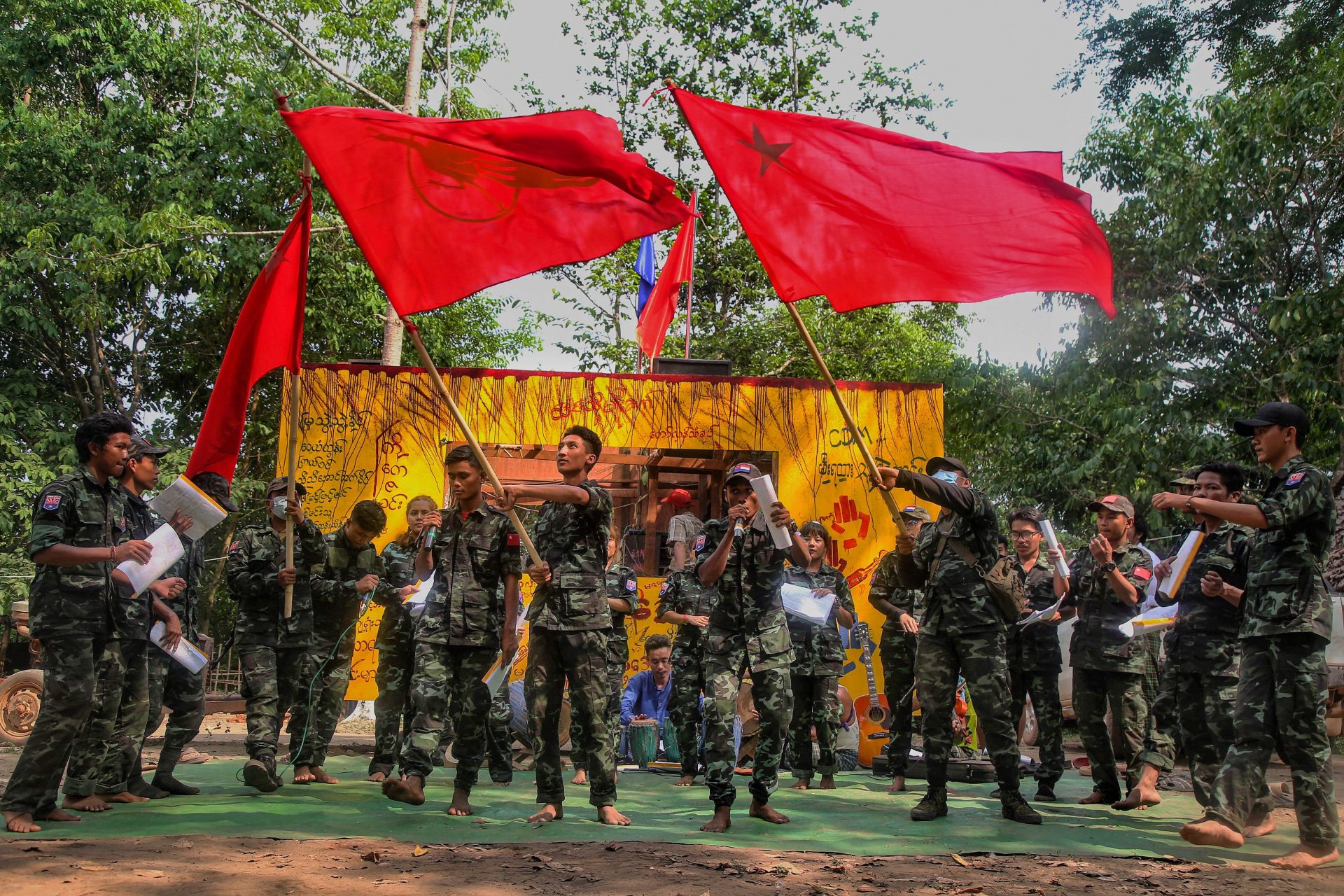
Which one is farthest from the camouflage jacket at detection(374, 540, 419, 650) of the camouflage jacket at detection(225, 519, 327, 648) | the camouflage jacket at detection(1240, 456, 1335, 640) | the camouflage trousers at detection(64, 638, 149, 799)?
the camouflage jacket at detection(1240, 456, 1335, 640)

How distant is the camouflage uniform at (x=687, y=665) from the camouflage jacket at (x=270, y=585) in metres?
2.86

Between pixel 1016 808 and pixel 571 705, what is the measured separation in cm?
280

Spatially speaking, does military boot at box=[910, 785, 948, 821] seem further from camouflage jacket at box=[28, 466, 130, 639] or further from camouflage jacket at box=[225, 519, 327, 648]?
camouflage jacket at box=[28, 466, 130, 639]

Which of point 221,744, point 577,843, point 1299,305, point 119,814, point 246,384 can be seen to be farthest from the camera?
point 1299,305

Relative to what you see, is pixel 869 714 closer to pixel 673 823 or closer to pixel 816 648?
pixel 816 648

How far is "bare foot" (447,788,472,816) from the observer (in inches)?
277

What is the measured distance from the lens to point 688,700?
31.3ft

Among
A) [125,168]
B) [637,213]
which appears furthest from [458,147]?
[125,168]

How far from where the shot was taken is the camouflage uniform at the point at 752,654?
6879 mm

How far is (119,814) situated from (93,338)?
54.6ft

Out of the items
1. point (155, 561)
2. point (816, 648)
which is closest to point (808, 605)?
point (816, 648)

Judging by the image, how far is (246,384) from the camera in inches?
291

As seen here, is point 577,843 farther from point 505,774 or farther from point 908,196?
point 908,196

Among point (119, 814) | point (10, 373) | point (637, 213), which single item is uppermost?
point (10, 373)
